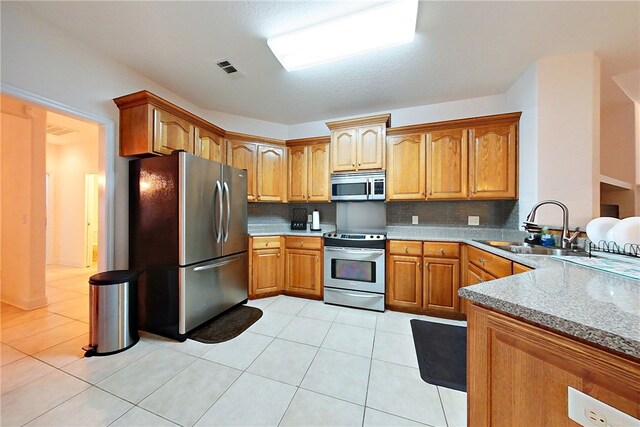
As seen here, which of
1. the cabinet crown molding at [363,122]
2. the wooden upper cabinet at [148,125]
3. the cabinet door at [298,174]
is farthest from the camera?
the cabinet door at [298,174]

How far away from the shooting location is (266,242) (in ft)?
10.3

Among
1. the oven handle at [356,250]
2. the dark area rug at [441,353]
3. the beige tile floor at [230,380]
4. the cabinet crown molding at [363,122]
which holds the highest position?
the cabinet crown molding at [363,122]

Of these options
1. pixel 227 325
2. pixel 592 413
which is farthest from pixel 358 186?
pixel 592 413

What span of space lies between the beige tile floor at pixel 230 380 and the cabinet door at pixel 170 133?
1875 mm

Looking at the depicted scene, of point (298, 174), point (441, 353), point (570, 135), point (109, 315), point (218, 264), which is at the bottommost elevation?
point (441, 353)

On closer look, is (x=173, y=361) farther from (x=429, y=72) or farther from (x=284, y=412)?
(x=429, y=72)

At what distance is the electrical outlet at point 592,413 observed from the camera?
0.49m

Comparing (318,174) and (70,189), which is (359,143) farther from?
(70,189)

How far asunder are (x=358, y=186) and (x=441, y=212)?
3.82 feet

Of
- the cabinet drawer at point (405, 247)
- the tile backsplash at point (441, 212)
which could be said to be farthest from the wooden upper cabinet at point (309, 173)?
the cabinet drawer at point (405, 247)

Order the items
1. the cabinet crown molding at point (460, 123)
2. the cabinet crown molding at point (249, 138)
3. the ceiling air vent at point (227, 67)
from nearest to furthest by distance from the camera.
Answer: the ceiling air vent at point (227, 67) → the cabinet crown molding at point (460, 123) → the cabinet crown molding at point (249, 138)

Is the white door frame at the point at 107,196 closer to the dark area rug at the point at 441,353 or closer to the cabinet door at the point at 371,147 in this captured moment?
the cabinet door at the point at 371,147

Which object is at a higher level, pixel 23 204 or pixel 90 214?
pixel 23 204

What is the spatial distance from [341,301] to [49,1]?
3.69 m
